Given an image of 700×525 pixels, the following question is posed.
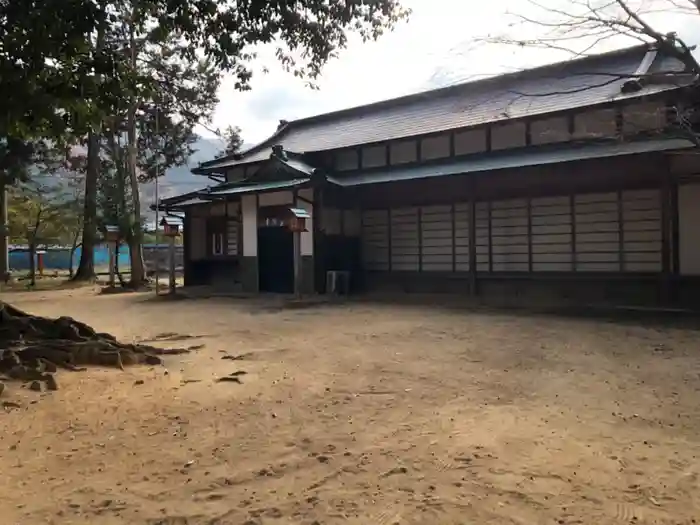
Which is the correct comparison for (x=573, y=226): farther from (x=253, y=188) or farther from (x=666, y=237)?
(x=253, y=188)

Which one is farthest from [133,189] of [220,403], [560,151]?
[220,403]

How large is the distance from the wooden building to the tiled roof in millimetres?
65

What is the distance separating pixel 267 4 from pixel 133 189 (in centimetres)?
1629

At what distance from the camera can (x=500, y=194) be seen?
13.1 m

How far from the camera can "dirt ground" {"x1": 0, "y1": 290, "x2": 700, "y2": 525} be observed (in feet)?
9.19

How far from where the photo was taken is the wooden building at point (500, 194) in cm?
1079

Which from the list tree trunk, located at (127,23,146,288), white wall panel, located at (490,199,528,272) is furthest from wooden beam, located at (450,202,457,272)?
tree trunk, located at (127,23,146,288)

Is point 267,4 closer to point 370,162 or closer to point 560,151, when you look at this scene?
point 560,151

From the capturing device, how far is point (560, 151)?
1202 cm

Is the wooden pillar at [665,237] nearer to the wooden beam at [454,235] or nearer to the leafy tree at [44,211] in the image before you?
the wooden beam at [454,235]

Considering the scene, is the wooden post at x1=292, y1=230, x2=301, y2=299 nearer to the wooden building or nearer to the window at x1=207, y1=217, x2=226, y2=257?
the wooden building

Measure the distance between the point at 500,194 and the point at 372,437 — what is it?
403 inches

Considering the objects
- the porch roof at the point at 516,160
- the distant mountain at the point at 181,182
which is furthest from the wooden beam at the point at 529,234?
the distant mountain at the point at 181,182

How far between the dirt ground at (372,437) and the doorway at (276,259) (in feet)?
28.5
